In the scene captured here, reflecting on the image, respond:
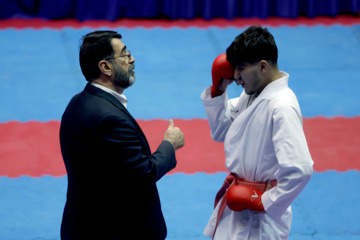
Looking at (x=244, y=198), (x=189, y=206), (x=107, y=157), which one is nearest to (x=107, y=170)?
(x=107, y=157)

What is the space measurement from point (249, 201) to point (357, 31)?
22.0 ft

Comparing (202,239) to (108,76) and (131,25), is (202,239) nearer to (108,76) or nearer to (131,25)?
(108,76)

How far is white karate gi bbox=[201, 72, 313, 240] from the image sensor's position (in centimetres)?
266

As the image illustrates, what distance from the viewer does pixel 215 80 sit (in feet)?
10.3

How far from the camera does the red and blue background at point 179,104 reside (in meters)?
4.70

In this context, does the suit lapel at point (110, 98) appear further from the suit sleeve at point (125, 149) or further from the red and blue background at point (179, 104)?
the red and blue background at point (179, 104)

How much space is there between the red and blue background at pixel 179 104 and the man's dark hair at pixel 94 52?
204 cm

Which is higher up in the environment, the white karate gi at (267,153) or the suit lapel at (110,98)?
the suit lapel at (110,98)

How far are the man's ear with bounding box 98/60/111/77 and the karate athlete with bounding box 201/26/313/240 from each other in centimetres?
65

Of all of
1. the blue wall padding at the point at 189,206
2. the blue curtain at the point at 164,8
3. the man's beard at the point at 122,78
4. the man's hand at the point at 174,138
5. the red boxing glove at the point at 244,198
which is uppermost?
the man's beard at the point at 122,78

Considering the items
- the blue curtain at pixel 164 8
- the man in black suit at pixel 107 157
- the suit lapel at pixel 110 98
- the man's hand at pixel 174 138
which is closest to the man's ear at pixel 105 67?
the man in black suit at pixel 107 157

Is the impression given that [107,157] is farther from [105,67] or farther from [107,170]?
[105,67]

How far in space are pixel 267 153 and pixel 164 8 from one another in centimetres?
665

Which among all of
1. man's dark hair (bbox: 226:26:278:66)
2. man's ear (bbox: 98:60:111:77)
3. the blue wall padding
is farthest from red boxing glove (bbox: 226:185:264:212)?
the blue wall padding
